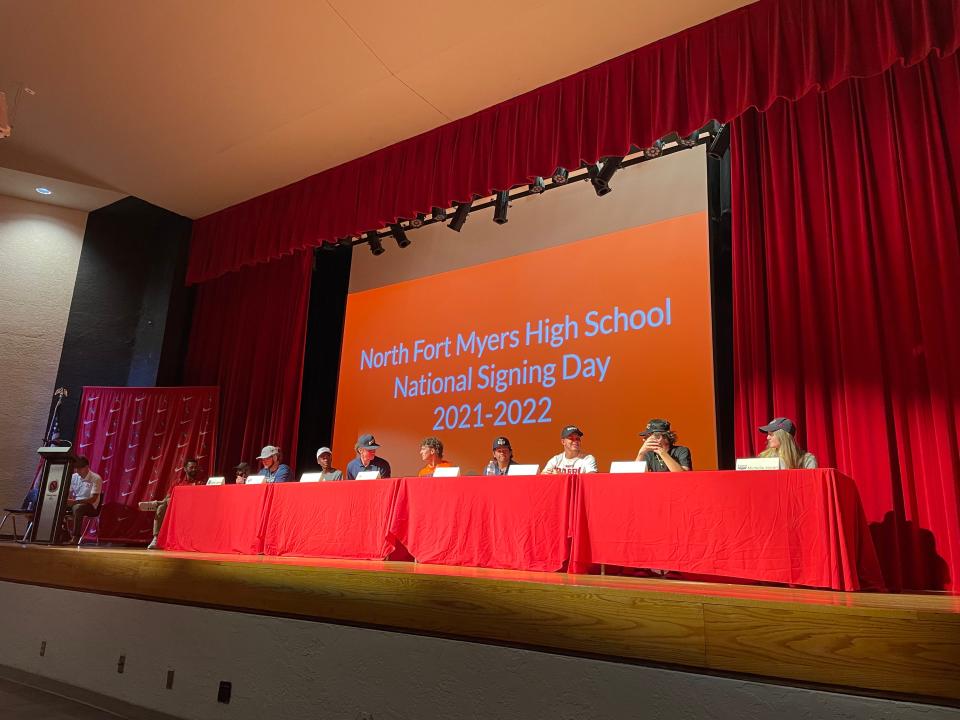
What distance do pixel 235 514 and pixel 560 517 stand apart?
2239 mm

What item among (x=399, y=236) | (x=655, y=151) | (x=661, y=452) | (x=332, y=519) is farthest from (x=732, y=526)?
(x=399, y=236)

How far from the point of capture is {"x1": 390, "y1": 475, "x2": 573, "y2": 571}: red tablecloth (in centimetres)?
304

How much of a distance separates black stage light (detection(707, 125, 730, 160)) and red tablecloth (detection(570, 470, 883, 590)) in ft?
9.54

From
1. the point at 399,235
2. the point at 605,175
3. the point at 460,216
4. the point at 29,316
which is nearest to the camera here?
the point at 605,175

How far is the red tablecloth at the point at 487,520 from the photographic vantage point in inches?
120

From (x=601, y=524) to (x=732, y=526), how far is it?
53 centimetres

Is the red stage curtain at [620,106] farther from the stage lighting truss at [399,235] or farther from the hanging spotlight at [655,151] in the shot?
the stage lighting truss at [399,235]

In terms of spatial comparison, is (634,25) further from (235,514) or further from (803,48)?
(235,514)

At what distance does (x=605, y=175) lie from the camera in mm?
5258

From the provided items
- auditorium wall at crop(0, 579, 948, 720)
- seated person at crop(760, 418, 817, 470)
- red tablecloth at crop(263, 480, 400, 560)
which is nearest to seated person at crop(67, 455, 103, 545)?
auditorium wall at crop(0, 579, 948, 720)

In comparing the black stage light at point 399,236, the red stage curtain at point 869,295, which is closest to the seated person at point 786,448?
the red stage curtain at point 869,295

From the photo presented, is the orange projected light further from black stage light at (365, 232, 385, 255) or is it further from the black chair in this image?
the black chair

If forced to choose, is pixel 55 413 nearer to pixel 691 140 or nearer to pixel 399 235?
pixel 399 235

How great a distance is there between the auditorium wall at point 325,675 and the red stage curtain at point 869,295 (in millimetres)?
2658
